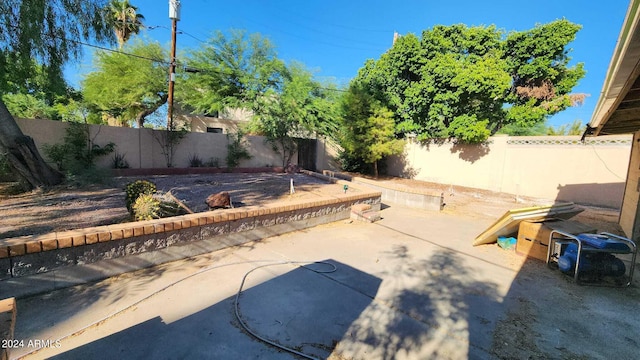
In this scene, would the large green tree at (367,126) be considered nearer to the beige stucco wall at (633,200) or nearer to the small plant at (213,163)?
the small plant at (213,163)

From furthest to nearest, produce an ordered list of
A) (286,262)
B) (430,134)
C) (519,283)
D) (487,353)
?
(430,134)
(286,262)
(519,283)
(487,353)

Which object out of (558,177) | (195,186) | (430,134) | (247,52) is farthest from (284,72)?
(558,177)

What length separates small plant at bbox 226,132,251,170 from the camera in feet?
40.5

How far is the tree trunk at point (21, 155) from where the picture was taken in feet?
18.9

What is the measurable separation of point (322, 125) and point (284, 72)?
3476 mm

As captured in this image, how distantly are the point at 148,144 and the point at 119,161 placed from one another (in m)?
1.21

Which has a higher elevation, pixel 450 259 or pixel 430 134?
pixel 430 134

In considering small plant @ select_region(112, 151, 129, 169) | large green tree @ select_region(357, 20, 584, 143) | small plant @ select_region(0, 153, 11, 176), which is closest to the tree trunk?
small plant @ select_region(0, 153, 11, 176)

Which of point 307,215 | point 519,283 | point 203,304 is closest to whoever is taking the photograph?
point 203,304

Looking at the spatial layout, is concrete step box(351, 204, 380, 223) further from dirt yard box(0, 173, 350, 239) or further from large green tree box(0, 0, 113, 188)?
large green tree box(0, 0, 113, 188)

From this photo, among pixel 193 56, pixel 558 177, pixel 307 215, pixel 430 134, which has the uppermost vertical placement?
pixel 193 56

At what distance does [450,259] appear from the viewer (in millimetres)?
4387

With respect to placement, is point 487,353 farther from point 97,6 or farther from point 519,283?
point 97,6

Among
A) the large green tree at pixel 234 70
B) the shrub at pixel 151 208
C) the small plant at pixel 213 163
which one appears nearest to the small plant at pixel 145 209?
the shrub at pixel 151 208
